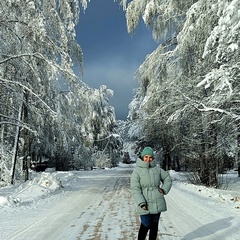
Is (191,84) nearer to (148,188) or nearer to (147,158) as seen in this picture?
(147,158)

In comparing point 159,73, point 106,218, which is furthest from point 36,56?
point 159,73

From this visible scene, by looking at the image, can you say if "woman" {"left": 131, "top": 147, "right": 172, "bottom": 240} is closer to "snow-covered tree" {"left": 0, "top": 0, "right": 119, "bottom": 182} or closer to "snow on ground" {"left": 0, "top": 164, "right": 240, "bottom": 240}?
"snow on ground" {"left": 0, "top": 164, "right": 240, "bottom": 240}

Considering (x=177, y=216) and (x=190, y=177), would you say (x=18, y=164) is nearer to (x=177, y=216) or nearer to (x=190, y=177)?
(x=190, y=177)

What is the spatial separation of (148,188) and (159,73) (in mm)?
12435

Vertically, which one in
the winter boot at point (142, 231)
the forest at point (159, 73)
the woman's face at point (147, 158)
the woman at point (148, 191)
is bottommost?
the winter boot at point (142, 231)

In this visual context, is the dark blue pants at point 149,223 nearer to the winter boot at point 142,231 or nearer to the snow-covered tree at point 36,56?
the winter boot at point 142,231

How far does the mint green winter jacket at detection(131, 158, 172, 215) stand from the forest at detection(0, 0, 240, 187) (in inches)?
163

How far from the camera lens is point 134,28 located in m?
16.6

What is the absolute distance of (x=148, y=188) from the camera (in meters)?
5.31

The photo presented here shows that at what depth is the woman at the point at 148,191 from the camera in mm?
5230

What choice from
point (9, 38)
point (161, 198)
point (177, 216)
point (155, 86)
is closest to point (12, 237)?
point (161, 198)

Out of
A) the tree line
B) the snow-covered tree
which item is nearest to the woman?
the tree line

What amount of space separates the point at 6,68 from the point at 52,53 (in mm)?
1884

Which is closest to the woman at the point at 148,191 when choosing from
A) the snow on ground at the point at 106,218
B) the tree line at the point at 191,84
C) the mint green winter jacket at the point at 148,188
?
the mint green winter jacket at the point at 148,188
